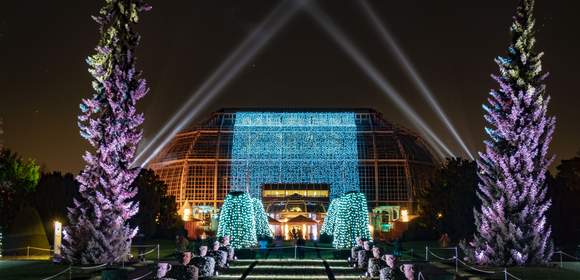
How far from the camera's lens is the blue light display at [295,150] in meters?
102

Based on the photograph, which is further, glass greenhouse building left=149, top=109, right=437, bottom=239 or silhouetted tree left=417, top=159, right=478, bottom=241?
glass greenhouse building left=149, top=109, right=437, bottom=239

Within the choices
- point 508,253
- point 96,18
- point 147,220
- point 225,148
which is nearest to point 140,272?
point 96,18

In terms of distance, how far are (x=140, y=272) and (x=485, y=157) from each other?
1908 centimetres

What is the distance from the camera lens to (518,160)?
36.2m

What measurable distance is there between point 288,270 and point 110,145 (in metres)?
11.0

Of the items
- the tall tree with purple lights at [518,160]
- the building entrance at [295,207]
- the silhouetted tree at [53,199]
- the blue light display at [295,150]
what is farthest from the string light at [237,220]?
the blue light display at [295,150]

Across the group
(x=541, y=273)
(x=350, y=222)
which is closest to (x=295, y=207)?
(x=350, y=222)

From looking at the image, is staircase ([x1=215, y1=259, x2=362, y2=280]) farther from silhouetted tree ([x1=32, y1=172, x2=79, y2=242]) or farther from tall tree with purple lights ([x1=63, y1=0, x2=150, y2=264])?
silhouetted tree ([x1=32, y1=172, x2=79, y2=242])

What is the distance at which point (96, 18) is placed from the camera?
116 feet

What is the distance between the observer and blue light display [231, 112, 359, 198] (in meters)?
102

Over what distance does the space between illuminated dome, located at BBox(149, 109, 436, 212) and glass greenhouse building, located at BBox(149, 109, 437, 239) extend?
147mm

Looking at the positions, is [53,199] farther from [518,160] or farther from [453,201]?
[518,160]

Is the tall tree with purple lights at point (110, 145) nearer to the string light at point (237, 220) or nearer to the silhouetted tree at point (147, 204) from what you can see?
the string light at point (237, 220)

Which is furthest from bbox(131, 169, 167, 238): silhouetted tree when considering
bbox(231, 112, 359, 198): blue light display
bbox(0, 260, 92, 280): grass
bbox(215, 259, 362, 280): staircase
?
bbox(215, 259, 362, 280): staircase
